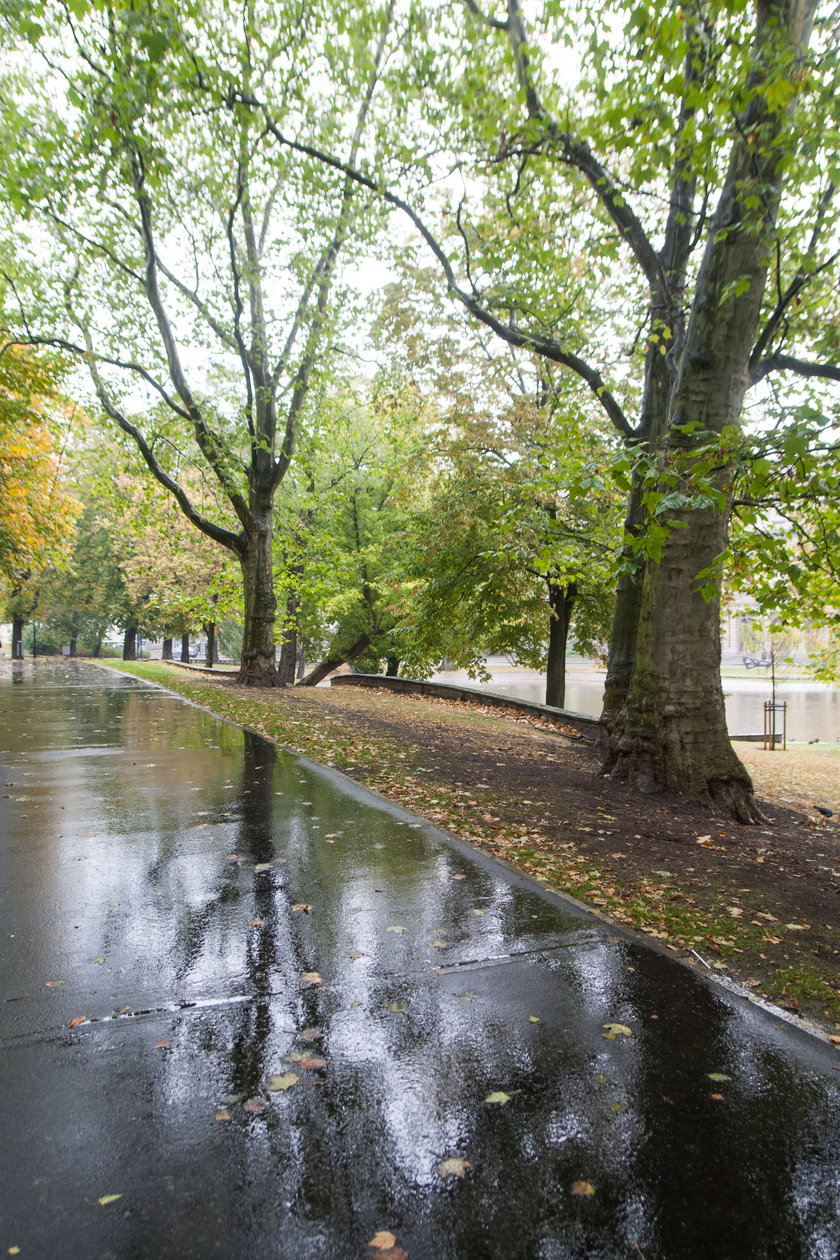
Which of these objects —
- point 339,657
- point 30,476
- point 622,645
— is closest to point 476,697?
point 622,645

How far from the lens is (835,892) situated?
478 centimetres

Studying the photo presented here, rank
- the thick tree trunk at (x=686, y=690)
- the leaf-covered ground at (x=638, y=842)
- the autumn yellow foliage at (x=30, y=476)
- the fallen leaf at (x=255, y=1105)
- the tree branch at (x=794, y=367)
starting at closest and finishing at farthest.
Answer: the fallen leaf at (x=255, y=1105) → the leaf-covered ground at (x=638, y=842) → the thick tree trunk at (x=686, y=690) → the tree branch at (x=794, y=367) → the autumn yellow foliage at (x=30, y=476)

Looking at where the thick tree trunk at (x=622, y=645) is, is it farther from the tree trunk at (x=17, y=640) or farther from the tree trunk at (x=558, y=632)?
the tree trunk at (x=17, y=640)

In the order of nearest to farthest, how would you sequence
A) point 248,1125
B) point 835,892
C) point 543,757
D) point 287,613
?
point 248,1125
point 835,892
point 543,757
point 287,613

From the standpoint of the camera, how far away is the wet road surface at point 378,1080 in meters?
1.96

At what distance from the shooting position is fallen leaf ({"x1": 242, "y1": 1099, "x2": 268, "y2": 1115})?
2383mm

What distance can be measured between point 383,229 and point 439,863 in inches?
514

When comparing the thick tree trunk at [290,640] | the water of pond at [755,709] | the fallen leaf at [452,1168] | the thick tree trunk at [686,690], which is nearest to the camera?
the fallen leaf at [452,1168]

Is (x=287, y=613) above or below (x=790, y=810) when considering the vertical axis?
above

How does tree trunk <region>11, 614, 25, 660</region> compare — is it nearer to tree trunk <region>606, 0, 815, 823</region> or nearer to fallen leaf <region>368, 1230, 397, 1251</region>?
tree trunk <region>606, 0, 815, 823</region>

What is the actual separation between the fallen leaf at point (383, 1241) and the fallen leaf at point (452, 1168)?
9.8 inches

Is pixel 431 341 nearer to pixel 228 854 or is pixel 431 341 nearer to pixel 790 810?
pixel 790 810

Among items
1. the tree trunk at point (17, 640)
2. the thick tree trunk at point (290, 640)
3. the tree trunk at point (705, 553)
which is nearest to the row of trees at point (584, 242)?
the tree trunk at point (705, 553)

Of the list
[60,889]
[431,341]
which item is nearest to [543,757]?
[60,889]
